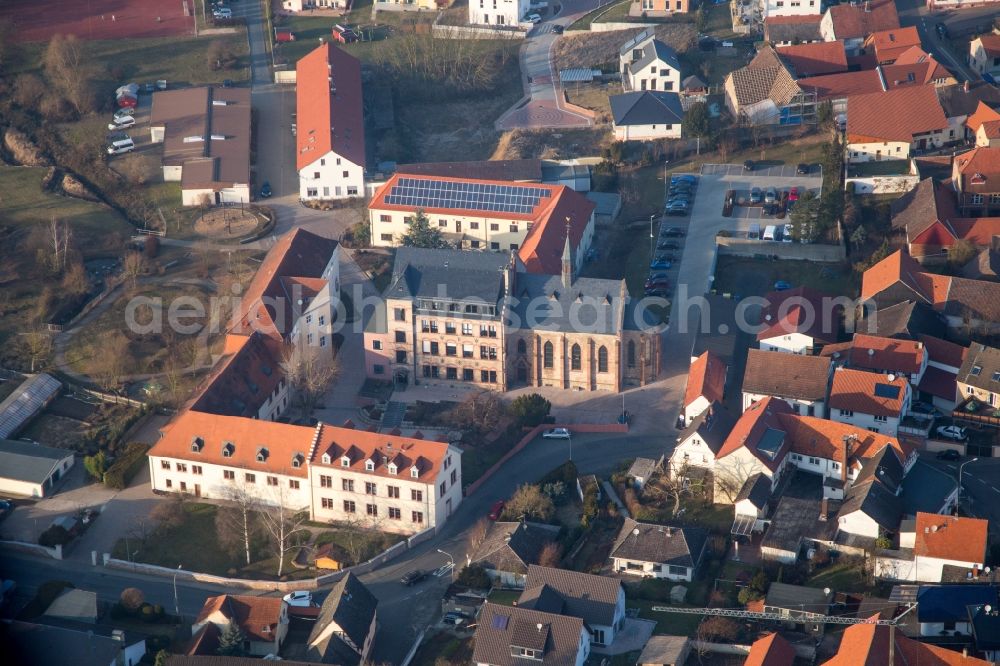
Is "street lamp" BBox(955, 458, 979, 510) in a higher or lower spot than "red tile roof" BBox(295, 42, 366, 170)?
lower

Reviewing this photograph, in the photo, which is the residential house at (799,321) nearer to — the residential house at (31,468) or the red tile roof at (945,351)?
the red tile roof at (945,351)

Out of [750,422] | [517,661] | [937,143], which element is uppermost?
[937,143]

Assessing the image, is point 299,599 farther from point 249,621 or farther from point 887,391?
point 887,391

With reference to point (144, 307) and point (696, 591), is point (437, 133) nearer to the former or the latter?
point (144, 307)

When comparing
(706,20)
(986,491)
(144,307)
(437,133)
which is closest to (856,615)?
(986,491)

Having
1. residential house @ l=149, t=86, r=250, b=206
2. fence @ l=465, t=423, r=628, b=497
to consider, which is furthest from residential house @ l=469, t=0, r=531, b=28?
fence @ l=465, t=423, r=628, b=497

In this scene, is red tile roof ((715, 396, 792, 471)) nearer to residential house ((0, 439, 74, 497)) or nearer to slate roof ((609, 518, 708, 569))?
slate roof ((609, 518, 708, 569))
